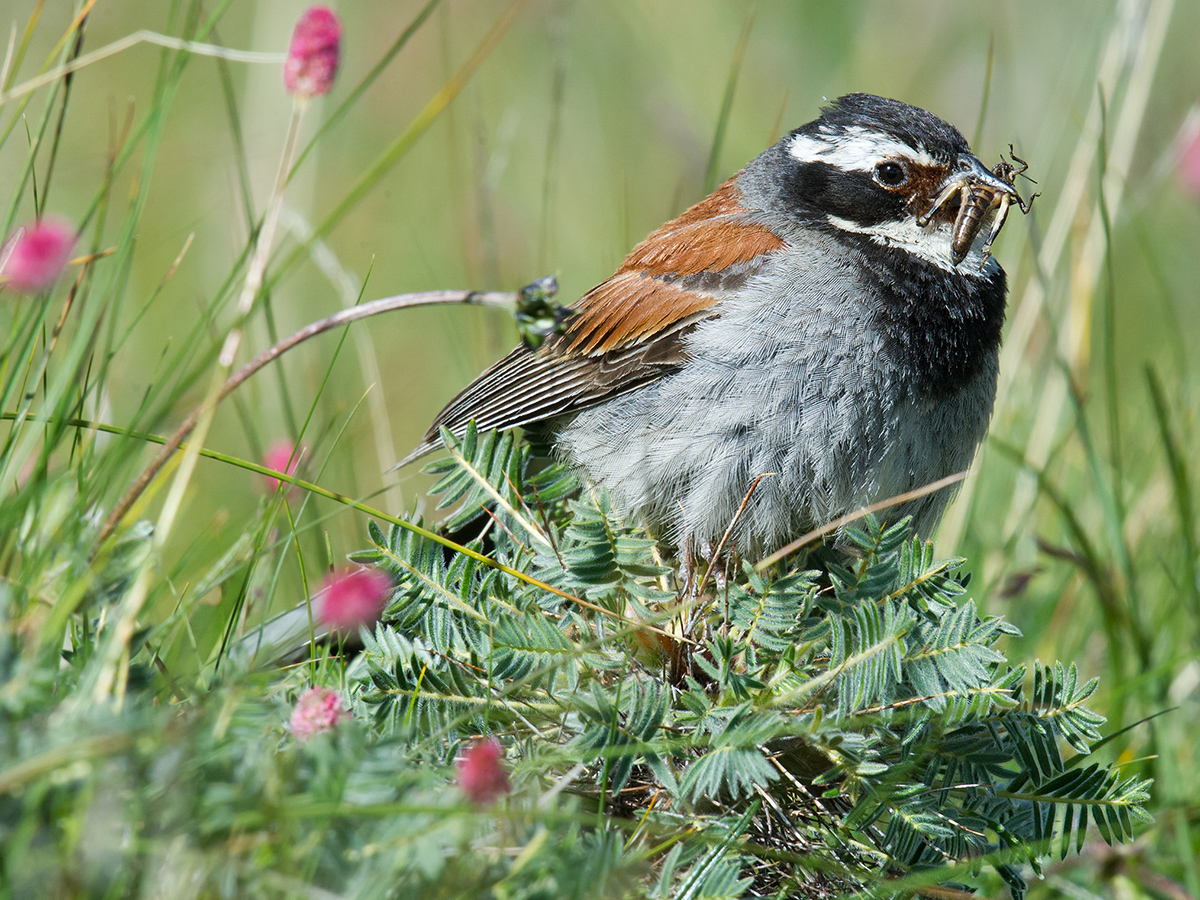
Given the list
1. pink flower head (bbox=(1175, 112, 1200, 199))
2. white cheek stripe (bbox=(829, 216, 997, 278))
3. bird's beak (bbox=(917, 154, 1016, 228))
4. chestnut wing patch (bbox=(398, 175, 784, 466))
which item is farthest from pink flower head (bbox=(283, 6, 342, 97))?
pink flower head (bbox=(1175, 112, 1200, 199))

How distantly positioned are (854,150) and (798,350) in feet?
3.11

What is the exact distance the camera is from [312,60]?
7.89 feet

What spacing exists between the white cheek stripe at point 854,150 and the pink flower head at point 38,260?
2639 mm

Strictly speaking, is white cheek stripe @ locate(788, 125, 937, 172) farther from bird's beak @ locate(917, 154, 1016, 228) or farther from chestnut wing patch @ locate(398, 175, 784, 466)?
chestnut wing patch @ locate(398, 175, 784, 466)

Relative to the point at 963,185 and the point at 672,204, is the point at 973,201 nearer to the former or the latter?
the point at 963,185

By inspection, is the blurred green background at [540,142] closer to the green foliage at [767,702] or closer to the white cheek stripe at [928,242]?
the white cheek stripe at [928,242]

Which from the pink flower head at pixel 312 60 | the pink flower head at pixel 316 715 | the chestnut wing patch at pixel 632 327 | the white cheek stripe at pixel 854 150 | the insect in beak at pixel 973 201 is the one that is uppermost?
the pink flower head at pixel 312 60

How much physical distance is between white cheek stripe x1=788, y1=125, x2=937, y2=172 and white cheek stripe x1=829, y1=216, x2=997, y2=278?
214 millimetres

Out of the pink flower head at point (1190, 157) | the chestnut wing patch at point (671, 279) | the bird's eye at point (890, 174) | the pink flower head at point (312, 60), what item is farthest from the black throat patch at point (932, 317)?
the pink flower head at point (312, 60)

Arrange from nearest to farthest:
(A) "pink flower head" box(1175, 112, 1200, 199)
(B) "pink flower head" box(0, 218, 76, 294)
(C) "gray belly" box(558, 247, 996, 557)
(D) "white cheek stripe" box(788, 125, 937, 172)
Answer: (B) "pink flower head" box(0, 218, 76, 294) < (C) "gray belly" box(558, 247, 996, 557) < (D) "white cheek stripe" box(788, 125, 937, 172) < (A) "pink flower head" box(1175, 112, 1200, 199)

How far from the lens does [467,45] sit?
9078 mm

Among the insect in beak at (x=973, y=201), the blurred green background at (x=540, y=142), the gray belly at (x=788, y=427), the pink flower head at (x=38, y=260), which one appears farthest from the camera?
the blurred green background at (x=540, y=142)

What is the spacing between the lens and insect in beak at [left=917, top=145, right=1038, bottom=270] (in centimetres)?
373

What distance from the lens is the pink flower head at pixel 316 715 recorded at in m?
1.96
